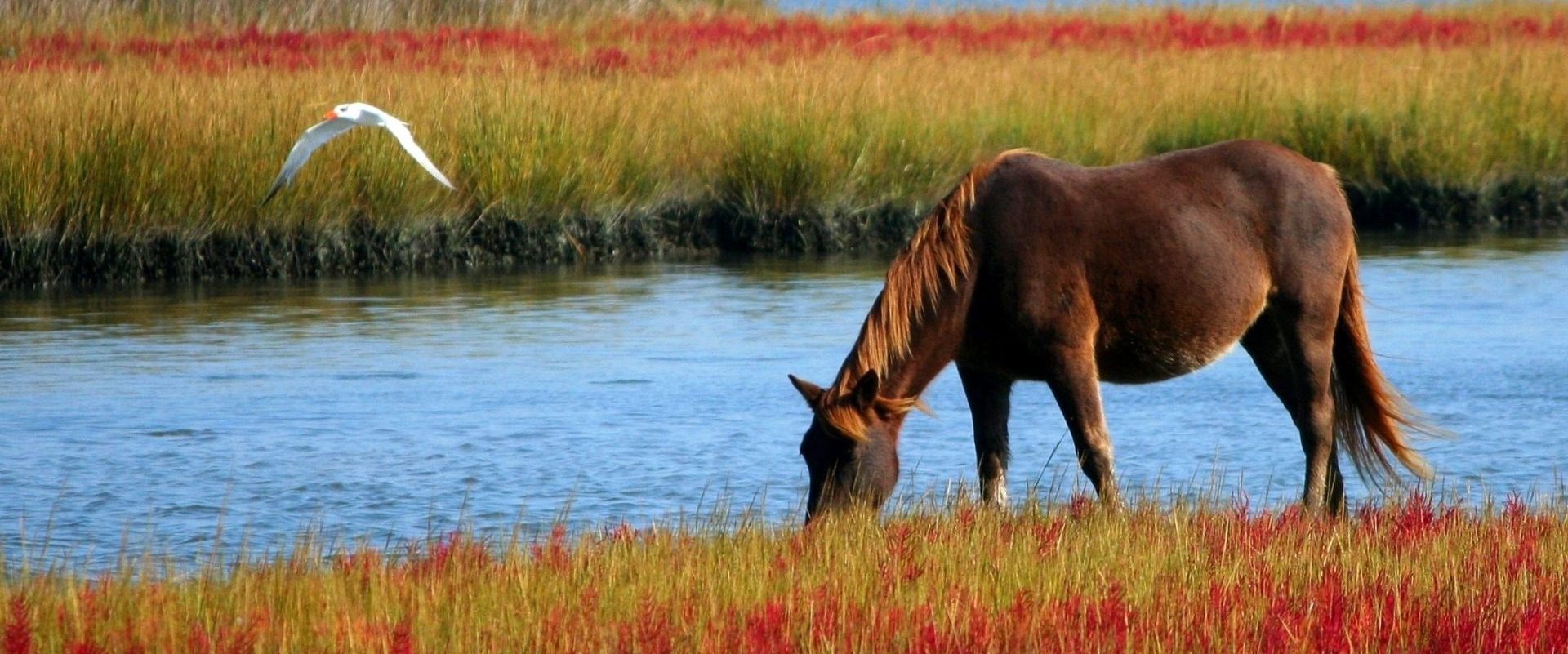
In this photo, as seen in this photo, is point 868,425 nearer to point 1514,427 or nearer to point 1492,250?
point 1514,427

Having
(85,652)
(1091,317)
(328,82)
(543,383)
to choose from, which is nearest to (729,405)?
(543,383)

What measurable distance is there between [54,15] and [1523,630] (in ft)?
79.8

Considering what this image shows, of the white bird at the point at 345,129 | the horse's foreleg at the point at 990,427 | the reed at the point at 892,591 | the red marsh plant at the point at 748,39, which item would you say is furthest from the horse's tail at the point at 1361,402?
the red marsh plant at the point at 748,39

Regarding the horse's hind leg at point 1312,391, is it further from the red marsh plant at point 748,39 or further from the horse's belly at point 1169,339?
the red marsh plant at point 748,39

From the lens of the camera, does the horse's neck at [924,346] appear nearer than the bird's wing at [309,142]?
Yes

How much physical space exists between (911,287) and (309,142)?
5.44 metres

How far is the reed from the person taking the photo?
4.72 m

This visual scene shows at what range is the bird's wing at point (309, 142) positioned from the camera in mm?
10633

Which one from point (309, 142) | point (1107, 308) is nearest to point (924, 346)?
point (1107, 308)

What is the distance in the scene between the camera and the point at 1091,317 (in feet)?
21.1

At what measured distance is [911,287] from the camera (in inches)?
246

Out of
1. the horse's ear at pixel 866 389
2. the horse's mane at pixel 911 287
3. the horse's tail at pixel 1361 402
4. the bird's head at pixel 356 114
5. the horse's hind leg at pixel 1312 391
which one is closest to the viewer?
the horse's ear at pixel 866 389

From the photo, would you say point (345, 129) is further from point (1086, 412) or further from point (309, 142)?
Result: point (1086, 412)

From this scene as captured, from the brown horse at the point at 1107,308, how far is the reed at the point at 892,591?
13.0 inches
